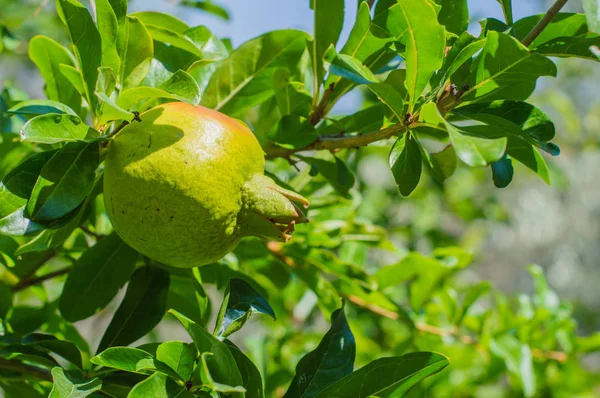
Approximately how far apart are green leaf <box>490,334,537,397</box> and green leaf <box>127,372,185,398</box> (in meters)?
1.01

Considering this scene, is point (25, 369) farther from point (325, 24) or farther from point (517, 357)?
point (517, 357)

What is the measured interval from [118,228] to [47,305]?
20.9 inches

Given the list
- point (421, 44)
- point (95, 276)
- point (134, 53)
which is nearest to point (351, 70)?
point (421, 44)

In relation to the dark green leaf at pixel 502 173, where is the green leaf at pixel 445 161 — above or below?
below

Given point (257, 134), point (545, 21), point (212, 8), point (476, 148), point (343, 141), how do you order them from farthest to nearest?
point (212, 8)
point (257, 134)
point (343, 141)
point (545, 21)
point (476, 148)

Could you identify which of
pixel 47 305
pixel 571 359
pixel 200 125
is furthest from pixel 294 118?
pixel 571 359

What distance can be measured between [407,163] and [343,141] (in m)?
0.11

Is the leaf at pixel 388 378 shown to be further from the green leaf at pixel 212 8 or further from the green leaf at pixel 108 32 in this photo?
the green leaf at pixel 212 8

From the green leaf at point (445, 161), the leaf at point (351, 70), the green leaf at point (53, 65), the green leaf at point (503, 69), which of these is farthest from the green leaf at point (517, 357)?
the green leaf at point (53, 65)

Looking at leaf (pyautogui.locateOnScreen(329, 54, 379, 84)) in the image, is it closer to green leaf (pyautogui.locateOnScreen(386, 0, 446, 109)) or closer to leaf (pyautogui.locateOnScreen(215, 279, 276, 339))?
green leaf (pyautogui.locateOnScreen(386, 0, 446, 109))

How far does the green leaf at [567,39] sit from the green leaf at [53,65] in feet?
2.07

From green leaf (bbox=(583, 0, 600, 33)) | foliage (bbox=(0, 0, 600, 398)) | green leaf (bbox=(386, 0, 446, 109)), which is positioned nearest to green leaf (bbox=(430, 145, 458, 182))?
foliage (bbox=(0, 0, 600, 398))

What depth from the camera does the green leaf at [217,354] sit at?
2.07ft

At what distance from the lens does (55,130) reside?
68 centimetres
